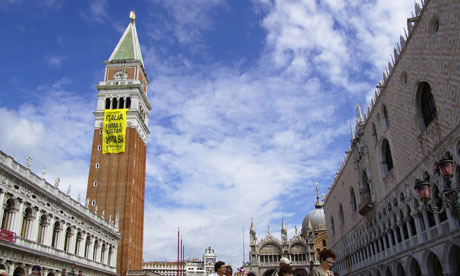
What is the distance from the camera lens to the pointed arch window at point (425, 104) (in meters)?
20.2

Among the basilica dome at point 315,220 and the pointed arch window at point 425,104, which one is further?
the basilica dome at point 315,220

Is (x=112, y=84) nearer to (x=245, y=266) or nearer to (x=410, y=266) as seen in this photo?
(x=245, y=266)

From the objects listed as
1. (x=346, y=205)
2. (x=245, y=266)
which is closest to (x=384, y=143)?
(x=346, y=205)

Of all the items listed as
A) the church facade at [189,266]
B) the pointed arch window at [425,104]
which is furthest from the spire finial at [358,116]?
the church facade at [189,266]

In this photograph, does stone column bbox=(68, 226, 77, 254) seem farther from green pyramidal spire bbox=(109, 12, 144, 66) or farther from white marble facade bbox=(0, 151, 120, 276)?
green pyramidal spire bbox=(109, 12, 144, 66)

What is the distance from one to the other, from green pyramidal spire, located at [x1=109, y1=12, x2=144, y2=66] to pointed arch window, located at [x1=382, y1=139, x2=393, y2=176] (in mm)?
37871

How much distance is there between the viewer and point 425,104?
68.7 ft

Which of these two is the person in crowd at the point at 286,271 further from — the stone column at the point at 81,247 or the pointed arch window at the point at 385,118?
the stone column at the point at 81,247

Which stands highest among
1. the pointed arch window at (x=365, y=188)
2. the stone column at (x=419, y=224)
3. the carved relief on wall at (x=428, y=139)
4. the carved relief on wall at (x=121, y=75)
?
the carved relief on wall at (x=121, y=75)

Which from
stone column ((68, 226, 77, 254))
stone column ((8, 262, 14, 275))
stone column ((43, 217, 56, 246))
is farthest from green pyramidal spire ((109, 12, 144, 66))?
stone column ((8, 262, 14, 275))

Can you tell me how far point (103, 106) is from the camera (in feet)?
170

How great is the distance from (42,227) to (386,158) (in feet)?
79.6

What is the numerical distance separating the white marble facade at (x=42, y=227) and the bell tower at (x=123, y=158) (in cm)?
983

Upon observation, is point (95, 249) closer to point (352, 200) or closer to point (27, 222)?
point (27, 222)
